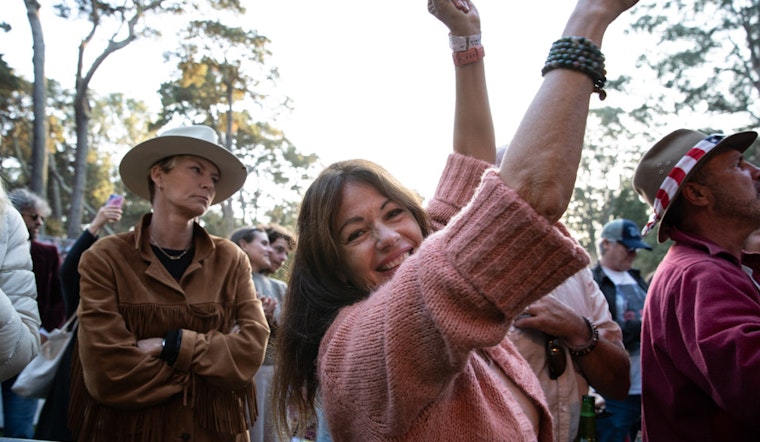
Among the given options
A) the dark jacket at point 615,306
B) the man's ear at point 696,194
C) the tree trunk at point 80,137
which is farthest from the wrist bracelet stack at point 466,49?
the tree trunk at point 80,137

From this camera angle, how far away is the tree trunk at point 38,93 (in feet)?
32.1

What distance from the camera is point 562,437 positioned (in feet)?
8.20

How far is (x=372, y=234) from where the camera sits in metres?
1.59

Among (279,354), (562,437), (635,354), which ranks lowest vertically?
(635,354)

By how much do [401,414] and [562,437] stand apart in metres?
1.76

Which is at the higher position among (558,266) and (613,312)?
(558,266)

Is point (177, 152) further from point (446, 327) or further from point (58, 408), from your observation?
point (446, 327)

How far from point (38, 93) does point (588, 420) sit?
11.5 meters

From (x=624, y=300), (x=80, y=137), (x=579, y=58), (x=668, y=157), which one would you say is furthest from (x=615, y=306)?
(x=80, y=137)

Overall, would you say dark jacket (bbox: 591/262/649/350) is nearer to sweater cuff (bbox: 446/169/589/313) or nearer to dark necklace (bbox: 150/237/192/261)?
dark necklace (bbox: 150/237/192/261)

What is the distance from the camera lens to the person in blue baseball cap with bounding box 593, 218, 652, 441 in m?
4.39

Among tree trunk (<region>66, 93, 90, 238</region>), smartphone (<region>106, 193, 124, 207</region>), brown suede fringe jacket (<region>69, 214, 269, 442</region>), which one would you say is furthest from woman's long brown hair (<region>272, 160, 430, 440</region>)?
tree trunk (<region>66, 93, 90, 238</region>)

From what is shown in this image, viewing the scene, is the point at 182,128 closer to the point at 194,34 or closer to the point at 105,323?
the point at 105,323

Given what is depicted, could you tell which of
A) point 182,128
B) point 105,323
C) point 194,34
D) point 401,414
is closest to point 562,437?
point 401,414
